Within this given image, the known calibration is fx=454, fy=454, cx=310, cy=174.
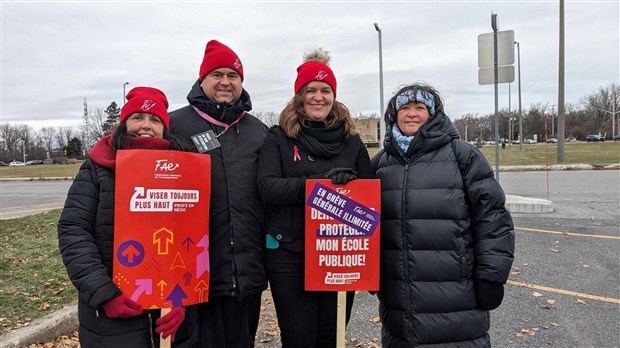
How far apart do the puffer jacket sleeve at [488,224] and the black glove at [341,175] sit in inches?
26.7

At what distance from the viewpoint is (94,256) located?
226 cm

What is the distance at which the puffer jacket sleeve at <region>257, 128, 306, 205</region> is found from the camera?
2822mm

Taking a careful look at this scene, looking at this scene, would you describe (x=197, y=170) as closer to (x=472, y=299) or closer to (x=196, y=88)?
(x=196, y=88)

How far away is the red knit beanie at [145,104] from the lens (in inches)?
99.8

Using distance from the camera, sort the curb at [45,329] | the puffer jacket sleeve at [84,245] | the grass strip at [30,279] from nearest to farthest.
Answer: the puffer jacket sleeve at [84,245]
the curb at [45,329]
the grass strip at [30,279]

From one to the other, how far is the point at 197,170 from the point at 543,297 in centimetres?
441

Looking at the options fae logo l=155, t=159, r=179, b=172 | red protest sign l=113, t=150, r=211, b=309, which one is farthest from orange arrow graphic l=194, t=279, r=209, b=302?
fae logo l=155, t=159, r=179, b=172

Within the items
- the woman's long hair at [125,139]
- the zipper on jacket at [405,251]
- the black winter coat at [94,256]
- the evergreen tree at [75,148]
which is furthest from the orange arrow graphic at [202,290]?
the evergreen tree at [75,148]

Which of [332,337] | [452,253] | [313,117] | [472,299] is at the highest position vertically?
[313,117]

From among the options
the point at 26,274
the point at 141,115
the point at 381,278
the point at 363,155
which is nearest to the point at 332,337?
the point at 381,278

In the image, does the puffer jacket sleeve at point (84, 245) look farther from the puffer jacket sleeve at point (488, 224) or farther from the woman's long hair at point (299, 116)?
the puffer jacket sleeve at point (488, 224)

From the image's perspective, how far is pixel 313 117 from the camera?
119 inches

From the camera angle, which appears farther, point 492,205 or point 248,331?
point 248,331

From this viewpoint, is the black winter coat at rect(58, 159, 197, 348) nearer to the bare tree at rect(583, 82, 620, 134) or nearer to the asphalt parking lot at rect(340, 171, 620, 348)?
the asphalt parking lot at rect(340, 171, 620, 348)
